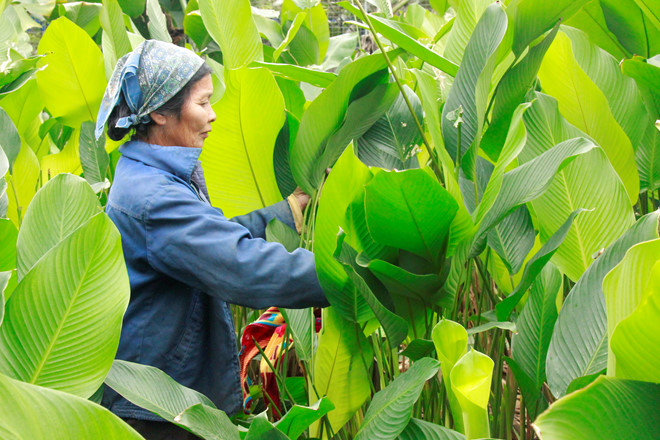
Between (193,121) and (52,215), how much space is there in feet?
1.20

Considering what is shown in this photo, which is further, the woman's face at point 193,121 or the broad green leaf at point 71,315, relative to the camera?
the woman's face at point 193,121

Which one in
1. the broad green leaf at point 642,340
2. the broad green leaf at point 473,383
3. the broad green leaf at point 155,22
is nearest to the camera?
the broad green leaf at point 642,340

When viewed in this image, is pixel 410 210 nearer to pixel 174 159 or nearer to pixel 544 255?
pixel 544 255

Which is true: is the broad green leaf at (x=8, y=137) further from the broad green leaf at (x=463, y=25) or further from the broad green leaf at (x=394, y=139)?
the broad green leaf at (x=463, y=25)

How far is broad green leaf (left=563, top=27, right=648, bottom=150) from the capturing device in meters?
1.00

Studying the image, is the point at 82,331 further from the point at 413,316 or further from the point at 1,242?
the point at 413,316

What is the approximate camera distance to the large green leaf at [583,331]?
683 millimetres

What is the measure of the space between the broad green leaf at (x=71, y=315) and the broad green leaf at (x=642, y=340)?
1.42 ft

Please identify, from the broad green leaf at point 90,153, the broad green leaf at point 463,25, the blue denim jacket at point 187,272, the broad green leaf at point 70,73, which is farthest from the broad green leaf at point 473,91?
the broad green leaf at point 70,73

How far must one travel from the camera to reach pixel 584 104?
0.96 m

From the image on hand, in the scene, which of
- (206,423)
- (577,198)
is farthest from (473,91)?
(206,423)

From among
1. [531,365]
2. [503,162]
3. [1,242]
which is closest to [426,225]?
[503,162]

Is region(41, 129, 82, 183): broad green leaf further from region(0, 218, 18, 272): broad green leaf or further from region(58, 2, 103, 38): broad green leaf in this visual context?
region(0, 218, 18, 272): broad green leaf

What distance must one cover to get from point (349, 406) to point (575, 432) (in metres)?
0.58
